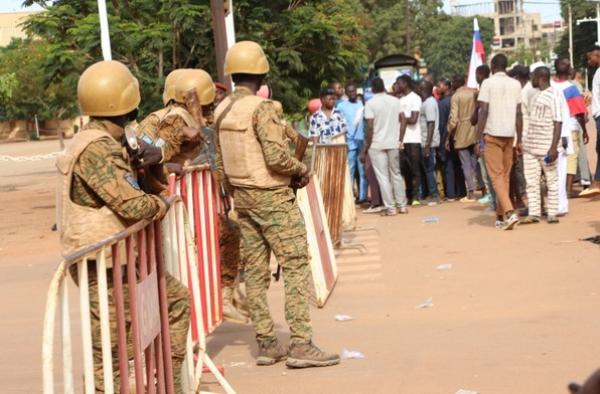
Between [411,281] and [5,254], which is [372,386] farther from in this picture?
[5,254]

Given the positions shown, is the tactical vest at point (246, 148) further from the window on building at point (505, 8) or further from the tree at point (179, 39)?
the window on building at point (505, 8)

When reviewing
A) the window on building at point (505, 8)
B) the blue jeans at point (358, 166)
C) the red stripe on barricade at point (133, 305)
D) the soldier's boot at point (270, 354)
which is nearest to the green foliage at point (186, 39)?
the blue jeans at point (358, 166)

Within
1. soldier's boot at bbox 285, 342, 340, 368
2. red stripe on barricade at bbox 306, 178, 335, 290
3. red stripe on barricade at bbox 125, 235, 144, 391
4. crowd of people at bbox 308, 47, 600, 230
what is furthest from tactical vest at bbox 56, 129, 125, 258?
crowd of people at bbox 308, 47, 600, 230

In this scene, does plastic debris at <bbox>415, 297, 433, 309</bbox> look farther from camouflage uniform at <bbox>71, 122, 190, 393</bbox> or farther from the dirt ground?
camouflage uniform at <bbox>71, 122, 190, 393</bbox>

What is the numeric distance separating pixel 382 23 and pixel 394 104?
51.0 metres

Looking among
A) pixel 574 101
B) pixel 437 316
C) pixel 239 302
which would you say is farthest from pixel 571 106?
pixel 239 302

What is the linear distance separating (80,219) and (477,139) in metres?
9.15

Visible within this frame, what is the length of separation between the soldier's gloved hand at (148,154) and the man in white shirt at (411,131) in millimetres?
11461

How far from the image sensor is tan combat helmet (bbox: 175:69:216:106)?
7840 mm

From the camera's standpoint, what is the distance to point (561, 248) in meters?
11.7

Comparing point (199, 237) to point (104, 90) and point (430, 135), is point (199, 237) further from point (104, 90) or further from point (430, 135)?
point (430, 135)

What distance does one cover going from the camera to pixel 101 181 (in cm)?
521

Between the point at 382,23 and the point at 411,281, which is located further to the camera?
the point at 382,23

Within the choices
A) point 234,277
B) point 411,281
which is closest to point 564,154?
point 411,281
